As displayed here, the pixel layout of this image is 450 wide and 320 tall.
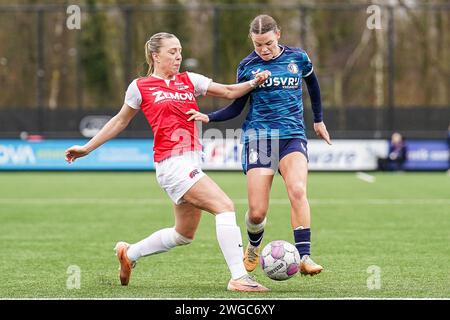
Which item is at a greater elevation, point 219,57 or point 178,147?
point 219,57

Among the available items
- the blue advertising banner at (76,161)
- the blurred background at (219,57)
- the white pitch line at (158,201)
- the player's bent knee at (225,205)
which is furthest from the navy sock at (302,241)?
the blurred background at (219,57)

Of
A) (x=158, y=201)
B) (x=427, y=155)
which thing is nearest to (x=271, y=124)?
(x=158, y=201)

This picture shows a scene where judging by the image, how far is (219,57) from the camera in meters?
35.7

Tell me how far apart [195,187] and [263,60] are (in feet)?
5.01

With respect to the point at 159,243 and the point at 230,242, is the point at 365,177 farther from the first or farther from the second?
the point at 230,242

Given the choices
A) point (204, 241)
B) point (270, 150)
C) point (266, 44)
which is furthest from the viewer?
point (204, 241)

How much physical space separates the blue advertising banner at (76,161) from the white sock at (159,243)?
20970 mm

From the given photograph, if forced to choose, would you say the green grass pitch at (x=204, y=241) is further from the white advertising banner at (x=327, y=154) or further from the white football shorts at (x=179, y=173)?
the white advertising banner at (x=327, y=154)

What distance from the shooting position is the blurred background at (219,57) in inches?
1246

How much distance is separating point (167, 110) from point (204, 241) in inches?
171

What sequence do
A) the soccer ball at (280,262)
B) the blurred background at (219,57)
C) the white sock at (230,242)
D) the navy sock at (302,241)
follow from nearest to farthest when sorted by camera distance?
the white sock at (230,242) < the soccer ball at (280,262) < the navy sock at (302,241) < the blurred background at (219,57)

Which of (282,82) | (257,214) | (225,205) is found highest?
(282,82)

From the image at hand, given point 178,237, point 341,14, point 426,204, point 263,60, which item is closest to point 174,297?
point 178,237
